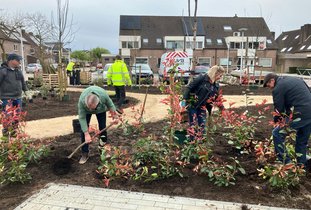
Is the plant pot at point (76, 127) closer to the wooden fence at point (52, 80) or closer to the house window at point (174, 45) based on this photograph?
the wooden fence at point (52, 80)

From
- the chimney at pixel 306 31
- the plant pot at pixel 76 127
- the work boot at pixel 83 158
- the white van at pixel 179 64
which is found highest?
the chimney at pixel 306 31

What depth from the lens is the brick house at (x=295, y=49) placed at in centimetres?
4259

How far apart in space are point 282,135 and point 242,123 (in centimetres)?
113

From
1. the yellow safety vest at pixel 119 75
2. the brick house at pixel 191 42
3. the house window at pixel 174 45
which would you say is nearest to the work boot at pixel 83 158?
the yellow safety vest at pixel 119 75

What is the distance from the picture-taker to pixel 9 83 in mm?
5988

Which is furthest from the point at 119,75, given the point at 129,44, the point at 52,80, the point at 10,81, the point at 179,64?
the point at 129,44

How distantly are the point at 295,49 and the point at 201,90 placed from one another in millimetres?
52170

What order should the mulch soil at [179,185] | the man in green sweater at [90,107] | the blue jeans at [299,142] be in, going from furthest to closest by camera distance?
the man in green sweater at [90,107] < the blue jeans at [299,142] < the mulch soil at [179,185]

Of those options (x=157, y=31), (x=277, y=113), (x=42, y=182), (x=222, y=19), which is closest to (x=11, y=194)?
(x=42, y=182)

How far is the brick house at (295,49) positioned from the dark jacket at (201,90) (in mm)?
37182

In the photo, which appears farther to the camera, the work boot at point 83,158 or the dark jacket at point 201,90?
the dark jacket at point 201,90

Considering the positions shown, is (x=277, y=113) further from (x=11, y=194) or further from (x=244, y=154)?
(x=11, y=194)

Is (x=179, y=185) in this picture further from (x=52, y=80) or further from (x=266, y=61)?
(x=266, y=61)

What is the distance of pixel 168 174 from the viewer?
4.09 metres
